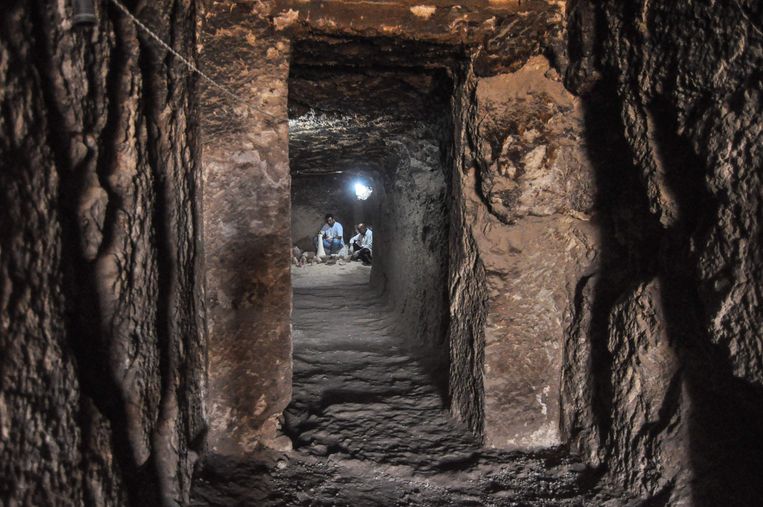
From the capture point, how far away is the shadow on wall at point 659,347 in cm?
155

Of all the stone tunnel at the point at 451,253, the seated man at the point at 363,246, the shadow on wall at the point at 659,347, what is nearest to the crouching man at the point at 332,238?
the seated man at the point at 363,246

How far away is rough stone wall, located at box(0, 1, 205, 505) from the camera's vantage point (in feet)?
2.71

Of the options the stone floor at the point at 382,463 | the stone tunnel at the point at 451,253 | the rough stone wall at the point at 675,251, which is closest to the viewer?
the stone tunnel at the point at 451,253

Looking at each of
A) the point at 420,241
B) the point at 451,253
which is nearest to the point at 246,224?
the point at 451,253

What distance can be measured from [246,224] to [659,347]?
1.74 m

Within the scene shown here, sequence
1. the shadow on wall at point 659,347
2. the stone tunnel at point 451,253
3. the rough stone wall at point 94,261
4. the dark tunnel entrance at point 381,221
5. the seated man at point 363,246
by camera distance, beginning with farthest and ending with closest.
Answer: the seated man at point 363,246 → the dark tunnel entrance at point 381,221 → the shadow on wall at point 659,347 → the stone tunnel at point 451,253 → the rough stone wall at point 94,261

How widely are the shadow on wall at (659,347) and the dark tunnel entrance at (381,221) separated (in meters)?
1.01

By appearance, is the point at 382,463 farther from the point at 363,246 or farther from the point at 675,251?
the point at 363,246

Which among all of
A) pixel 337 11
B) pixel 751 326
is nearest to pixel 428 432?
pixel 751 326

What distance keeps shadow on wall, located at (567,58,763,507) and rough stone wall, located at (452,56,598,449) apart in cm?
10

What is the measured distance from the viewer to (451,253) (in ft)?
8.71

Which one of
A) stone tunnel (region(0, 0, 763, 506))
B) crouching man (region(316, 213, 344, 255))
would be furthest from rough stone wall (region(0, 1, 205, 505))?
crouching man (region(316, 213, 344, 255))

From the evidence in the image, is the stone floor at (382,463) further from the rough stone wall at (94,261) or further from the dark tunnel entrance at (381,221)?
the rough stone wall at (94,261)

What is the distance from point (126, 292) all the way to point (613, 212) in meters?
1.92
